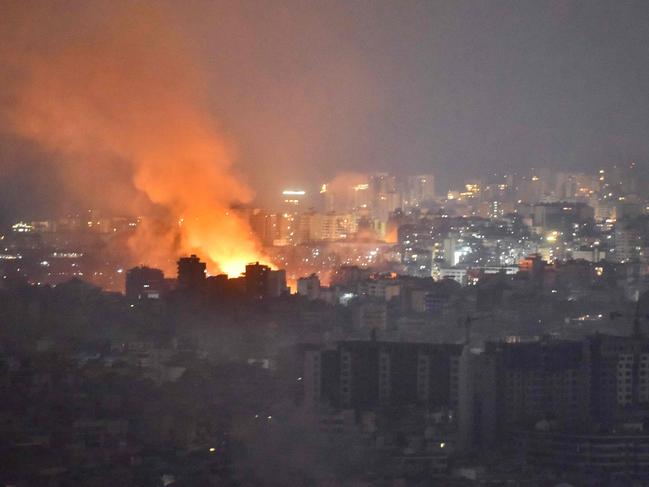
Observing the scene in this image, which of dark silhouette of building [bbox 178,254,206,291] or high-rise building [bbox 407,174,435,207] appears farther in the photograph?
high-rise building [bbox 407,174,435,207]

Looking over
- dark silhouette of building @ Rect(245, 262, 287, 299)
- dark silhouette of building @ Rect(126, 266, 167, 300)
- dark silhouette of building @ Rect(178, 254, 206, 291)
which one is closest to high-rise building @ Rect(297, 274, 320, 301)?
dark silhouette of building @ Rect(245, 262, 287, 299)

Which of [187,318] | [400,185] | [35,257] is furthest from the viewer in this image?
[400,185]

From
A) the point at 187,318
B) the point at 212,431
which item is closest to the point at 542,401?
the point at 212,431

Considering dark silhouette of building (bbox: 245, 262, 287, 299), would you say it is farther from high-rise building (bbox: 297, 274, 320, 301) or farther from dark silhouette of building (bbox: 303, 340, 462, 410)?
dark silhouette of building (bbox: 303, 340, 462, 410)

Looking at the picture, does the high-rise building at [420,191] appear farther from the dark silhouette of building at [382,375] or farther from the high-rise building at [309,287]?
the dark silhouette of building at [382,375]

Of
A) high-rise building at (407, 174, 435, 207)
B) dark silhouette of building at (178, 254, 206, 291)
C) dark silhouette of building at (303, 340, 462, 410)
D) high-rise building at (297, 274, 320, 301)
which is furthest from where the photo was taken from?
high-rise building at (407, 174, 435, 207)

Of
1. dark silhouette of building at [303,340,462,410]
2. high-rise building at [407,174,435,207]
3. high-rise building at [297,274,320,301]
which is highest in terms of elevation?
high-rise building at [407,174,435,207]

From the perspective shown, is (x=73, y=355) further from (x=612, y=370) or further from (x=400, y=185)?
(x=400, y=185)
